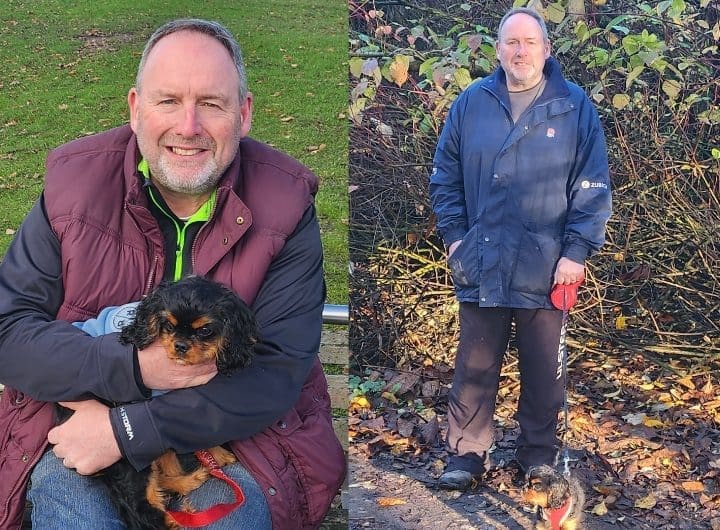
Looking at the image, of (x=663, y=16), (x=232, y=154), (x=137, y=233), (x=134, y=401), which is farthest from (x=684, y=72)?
(x=134, y=401)

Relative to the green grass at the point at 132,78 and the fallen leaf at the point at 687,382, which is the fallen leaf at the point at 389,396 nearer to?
the fallen leaf at the point at 687,382

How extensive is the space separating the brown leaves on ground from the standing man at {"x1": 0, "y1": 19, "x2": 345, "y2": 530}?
59cm

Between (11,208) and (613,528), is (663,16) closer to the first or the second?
(613,528)

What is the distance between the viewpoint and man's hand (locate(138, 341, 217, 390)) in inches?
101

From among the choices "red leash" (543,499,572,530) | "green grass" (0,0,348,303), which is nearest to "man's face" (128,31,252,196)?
"red leash" (543,499,572,530)

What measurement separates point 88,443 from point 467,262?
1.23 meters

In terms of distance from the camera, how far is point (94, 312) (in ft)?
8.94

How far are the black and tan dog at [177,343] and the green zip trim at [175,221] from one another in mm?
193

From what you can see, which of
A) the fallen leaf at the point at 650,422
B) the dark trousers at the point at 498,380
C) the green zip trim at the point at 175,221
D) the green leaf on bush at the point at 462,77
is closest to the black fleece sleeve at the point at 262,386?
the green zip trim at the point at 175,221

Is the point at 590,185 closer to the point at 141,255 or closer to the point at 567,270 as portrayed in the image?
the point at 567,270

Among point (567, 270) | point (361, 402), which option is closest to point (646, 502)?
point (567, 270)

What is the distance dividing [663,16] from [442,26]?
25.2 inches

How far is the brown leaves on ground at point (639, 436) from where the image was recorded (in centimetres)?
289

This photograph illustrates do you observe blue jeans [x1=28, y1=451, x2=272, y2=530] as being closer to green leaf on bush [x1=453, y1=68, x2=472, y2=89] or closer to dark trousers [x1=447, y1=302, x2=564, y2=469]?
dark trousers [x1=447, y1=302, x2=564, y2=469]
